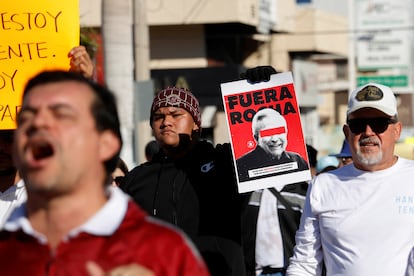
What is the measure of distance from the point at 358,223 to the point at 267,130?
3.52 ft

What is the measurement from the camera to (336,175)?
5.73 meters

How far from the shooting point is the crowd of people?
3.13 metres

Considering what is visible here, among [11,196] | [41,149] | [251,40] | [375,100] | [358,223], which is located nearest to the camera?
[41,149]

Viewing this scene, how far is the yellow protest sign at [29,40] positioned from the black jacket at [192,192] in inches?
31.3

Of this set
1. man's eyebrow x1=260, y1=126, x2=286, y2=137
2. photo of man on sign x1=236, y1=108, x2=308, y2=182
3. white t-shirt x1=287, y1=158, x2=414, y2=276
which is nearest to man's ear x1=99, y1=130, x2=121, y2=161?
white t-shirt x1=287, y1=158, x2=414, y2=276

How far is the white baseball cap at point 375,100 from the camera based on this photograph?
565 centimetres

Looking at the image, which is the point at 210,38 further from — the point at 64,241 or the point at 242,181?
the point at 64,241

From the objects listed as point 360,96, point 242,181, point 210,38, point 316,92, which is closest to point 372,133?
point 360,96

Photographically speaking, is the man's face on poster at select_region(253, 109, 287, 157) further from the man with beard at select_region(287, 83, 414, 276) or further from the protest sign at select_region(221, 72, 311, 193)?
the man with beard at select_region(287, 83, 414, 276)

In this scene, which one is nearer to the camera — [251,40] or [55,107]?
[55,107]

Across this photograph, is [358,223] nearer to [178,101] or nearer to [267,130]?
[267,130]

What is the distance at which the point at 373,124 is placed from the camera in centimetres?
566

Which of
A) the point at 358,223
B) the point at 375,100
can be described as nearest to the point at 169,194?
the point at 358,223

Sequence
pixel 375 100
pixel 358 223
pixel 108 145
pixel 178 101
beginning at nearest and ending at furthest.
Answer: pixel 108 145 → pixel 358 223 → pixel 375 100 → pixel 178 101
